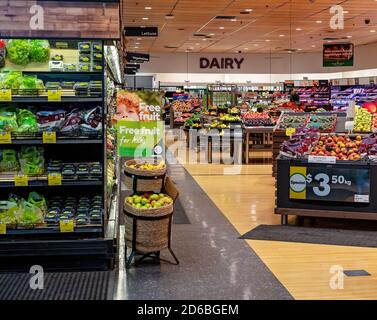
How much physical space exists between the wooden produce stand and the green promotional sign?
507 centimetres

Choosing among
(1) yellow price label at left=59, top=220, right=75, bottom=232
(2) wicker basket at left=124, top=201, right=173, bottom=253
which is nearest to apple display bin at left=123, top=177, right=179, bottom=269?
(2) wicker basket at left=124, top=201, right=173, bottom=253

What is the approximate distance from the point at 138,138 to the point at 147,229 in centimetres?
383

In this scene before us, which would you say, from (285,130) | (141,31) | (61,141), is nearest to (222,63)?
(141,31)

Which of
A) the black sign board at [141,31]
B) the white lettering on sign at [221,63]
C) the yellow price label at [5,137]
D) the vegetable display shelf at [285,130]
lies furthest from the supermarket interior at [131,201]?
the white lettering on sign at [221,63]

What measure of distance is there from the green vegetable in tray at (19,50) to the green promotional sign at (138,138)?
11.8 ft

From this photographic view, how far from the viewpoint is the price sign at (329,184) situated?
22.0 ft

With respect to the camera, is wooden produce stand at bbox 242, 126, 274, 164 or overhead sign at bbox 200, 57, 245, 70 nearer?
wooden produce stand at bbox 242, 126, 274, 164

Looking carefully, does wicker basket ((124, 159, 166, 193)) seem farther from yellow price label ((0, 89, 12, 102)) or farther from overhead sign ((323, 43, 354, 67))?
overhead sign ((323, 43, 354, 67))

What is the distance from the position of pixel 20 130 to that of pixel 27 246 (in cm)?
103

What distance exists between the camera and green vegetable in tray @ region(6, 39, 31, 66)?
5.02m

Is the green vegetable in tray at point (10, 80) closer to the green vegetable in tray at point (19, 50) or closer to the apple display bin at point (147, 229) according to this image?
the green vegetable in tray at point (19, 50)

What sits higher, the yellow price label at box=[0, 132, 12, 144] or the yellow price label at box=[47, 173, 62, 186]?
the yellow price label at box=[0, 132, 12, 144]

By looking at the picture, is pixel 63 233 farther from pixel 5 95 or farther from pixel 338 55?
pixel 338 55
